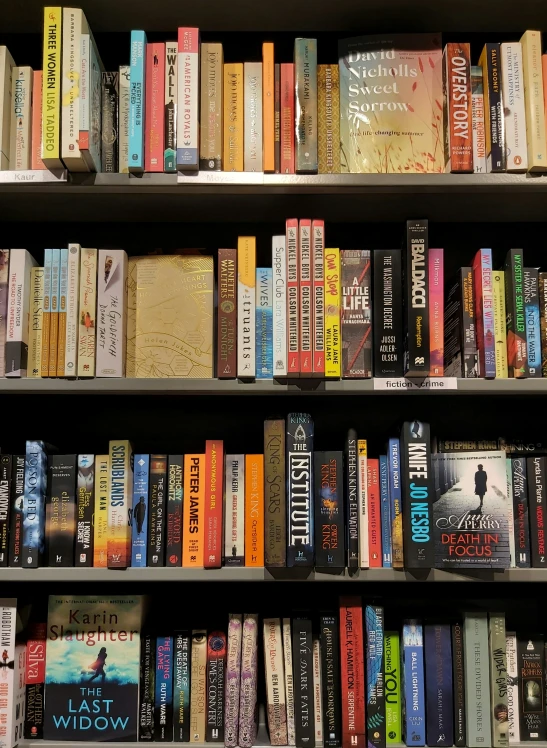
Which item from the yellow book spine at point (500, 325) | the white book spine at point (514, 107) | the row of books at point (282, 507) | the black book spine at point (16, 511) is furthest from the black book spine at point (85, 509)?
the white book spine at point (514, 107)

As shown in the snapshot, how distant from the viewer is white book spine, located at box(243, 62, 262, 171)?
4.79ft

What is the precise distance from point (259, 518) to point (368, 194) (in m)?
0.70

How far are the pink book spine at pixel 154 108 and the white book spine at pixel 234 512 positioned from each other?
24.3 inches

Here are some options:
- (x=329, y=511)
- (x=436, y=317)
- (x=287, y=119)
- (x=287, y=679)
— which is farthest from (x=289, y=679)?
(x=287, y=119)

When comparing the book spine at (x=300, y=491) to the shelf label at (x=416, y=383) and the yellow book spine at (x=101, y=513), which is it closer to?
the shelf label at (x=416, y=383)

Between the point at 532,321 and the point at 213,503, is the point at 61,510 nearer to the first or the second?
the point at 213,503

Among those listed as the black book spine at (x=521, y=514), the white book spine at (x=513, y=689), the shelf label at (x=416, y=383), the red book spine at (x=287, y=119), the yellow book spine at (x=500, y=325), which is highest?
the red book spine at (x=287, y=119)

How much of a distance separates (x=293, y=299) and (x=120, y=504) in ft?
1.76

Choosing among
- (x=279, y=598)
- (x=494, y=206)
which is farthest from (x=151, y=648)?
(x=494, y=206)

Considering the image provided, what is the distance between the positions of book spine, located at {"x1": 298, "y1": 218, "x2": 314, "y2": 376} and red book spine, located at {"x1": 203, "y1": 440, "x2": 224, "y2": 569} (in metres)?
0.24

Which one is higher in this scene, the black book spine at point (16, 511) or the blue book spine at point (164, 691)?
the black book spine at point (16, 511)

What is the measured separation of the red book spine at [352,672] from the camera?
1397mm

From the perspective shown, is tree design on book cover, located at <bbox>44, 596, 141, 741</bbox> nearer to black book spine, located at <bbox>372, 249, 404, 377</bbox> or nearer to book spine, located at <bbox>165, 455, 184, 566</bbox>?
book spine, located at <bbox>165, 455, 184, 566</bbox>

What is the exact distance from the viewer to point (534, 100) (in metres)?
1.42
